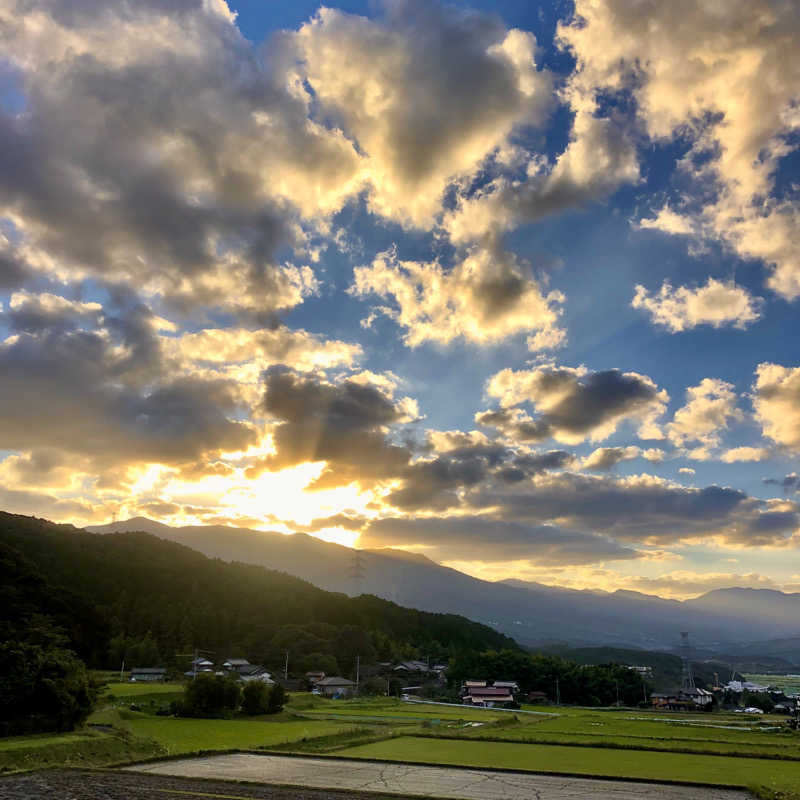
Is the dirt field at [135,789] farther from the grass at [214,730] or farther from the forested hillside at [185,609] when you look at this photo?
the forested hillside at [185,609]

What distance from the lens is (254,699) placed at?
58.1m

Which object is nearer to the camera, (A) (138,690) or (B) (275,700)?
(B) (275,700)

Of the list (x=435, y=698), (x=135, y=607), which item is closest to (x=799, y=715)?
(x=435, y=698)

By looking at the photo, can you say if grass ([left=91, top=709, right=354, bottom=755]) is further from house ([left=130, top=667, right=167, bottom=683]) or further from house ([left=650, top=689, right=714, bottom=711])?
house ([left=650, top=689, right=714, bottom=711])

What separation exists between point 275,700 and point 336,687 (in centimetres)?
3490

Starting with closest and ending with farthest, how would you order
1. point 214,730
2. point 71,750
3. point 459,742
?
point 71,750
point 459,742
point 214,730

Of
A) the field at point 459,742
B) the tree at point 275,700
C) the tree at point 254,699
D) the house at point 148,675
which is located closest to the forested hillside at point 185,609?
the house at point 148,675

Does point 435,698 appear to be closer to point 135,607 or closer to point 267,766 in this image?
point 135,607

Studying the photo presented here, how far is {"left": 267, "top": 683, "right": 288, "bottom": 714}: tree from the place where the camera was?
5947cm

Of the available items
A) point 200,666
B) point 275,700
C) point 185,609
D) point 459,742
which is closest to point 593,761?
point 459,742

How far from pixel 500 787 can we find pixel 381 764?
8.41 metres

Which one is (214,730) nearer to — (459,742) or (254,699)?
(254,699)

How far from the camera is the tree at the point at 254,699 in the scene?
189 ft

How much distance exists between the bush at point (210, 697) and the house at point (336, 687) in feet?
120
